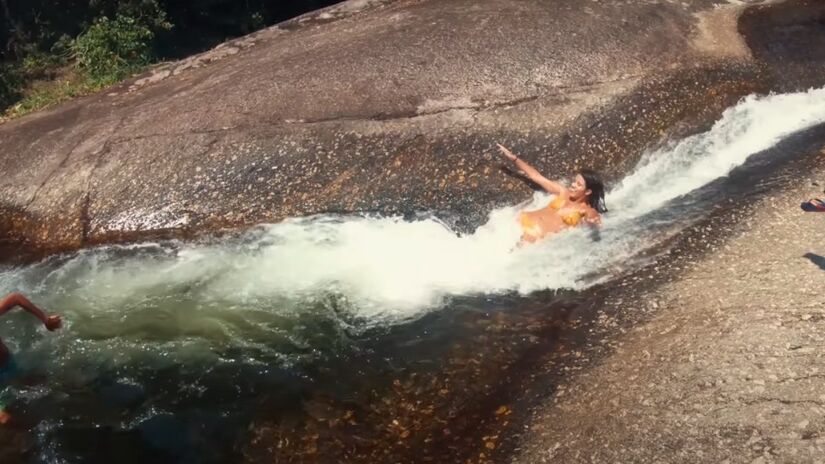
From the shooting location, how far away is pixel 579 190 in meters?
7.77

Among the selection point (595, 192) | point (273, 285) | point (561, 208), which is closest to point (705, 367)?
point (561, 208)

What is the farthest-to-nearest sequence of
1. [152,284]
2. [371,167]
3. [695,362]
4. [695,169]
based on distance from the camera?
[695,169] → [371,167] → [152,284] → [695,362]

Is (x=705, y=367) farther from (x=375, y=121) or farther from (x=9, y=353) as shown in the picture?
(x=9, y=353)

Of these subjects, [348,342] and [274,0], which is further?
[274,0]

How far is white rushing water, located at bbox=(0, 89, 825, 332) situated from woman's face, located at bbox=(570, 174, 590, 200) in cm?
40

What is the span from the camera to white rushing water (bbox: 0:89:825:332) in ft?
23.9


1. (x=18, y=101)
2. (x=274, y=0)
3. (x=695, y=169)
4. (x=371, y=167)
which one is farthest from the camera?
(x=274, y=0)

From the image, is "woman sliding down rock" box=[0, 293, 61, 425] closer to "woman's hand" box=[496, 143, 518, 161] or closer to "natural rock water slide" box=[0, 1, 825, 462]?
"natural rock water slide" box=[0, 1, 825, 462]

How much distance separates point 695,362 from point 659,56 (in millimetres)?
5458

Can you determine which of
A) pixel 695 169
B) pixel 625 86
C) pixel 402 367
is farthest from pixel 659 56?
pixel 402 367

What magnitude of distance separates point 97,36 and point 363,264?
7316 millimetres

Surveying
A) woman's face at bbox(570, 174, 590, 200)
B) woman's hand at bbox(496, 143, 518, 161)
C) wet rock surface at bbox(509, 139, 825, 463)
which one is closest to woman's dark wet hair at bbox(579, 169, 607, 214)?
woman's face at bbox(570, 174, 590, 200)

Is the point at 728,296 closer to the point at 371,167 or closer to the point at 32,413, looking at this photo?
the point at 371,167

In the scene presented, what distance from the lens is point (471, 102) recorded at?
877cm
